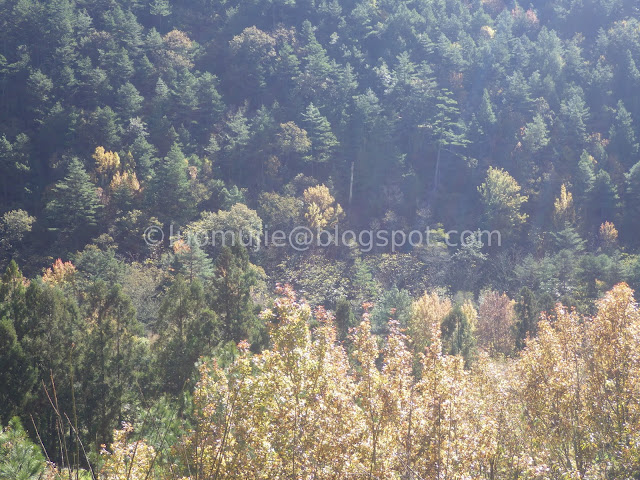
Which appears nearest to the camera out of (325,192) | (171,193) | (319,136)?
(171,193)

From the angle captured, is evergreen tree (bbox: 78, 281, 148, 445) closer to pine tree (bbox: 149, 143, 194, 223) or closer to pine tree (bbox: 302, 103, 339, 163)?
pine tree (bbox: 149, 143, 194, 223)

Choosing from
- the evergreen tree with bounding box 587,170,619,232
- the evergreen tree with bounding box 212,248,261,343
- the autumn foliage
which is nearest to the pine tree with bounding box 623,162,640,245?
the evergreen tree with bounding box 587,170,619,232

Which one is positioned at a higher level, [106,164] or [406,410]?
[106,164]

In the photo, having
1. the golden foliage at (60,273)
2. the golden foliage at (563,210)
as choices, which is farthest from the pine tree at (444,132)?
the golden foliage at (60,273)

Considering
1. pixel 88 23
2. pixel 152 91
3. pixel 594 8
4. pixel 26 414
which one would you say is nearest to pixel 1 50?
pixel 88 23

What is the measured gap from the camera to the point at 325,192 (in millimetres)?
53000

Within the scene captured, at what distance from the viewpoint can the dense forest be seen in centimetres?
1438

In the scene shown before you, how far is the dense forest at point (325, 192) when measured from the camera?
1438 cm

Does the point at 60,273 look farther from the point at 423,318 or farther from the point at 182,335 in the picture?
the point at 423,318

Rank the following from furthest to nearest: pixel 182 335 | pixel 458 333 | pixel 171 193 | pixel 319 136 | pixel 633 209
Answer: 1. pixel 319 136
2. pixel 633 209
3. pixel 171 193
4. pixel 458 333
5. pixel 182 335

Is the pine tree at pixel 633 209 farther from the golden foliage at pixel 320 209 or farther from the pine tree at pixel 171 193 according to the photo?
the pine tree at pixel 171 193

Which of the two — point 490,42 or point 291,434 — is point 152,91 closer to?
point 490,42

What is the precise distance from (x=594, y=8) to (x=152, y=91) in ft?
191

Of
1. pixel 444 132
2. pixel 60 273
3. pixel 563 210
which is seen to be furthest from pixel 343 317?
pixel 444 132
